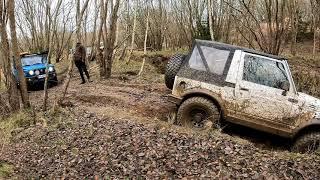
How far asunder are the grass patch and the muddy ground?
0.19 ft

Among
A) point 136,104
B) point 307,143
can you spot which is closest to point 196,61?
point 136,104

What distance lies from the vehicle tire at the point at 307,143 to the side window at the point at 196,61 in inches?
97.0

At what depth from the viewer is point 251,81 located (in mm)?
8062

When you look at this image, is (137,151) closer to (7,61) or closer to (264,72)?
(264,72)

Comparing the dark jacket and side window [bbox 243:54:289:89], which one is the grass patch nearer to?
side window [bbox 243:54:289:89]

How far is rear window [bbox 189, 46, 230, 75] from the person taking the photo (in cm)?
830

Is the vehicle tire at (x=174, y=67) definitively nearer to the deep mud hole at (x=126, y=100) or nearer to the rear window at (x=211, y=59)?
the rear window at (x=211, y=59)

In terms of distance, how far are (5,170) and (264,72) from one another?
5.45m

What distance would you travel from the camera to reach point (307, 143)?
25.3 ft

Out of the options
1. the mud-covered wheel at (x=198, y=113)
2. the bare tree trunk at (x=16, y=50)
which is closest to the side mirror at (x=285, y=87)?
the mud-covered wheel at (x=198, y=113)

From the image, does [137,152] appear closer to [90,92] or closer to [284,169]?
[284,169]

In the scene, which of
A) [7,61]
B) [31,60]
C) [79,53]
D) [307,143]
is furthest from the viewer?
[31,60]

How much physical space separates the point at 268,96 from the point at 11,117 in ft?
21.9

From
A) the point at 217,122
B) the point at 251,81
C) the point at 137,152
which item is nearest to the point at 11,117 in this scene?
the point at 137,152
